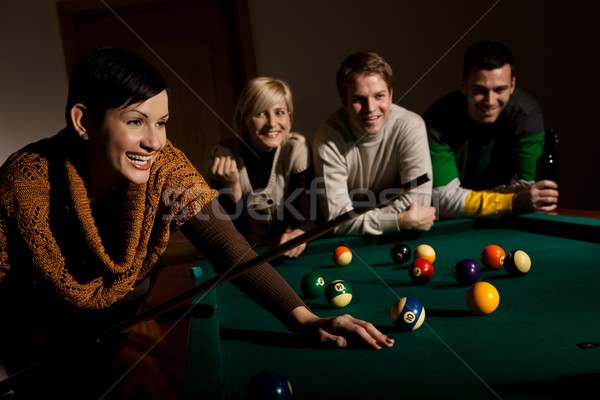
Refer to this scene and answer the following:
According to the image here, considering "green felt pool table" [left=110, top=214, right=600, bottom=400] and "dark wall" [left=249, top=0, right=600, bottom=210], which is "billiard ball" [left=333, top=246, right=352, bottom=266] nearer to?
"green felt pool table" [left=110, top=214, right=600, bottom=400]

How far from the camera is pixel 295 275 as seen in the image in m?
2.00

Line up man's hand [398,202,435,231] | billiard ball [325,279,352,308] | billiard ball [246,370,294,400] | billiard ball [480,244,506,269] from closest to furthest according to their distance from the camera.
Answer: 1. billiard ball [246,370,294,400]
2. billiard ball [325,279,352,308]
3. billiard ball [480,244,506,269]
4. man's hand [398,202,435,231]

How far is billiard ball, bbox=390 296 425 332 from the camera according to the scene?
127cm

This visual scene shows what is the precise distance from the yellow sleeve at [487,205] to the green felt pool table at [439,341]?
425mm

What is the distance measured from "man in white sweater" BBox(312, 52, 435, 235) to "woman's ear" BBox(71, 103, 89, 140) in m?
1.52

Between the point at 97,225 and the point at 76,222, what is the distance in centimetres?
12

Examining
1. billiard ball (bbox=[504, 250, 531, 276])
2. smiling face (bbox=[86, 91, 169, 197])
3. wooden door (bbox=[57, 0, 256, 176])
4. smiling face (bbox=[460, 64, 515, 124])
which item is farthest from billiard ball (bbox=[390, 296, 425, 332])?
wooden door (bbox=[57, 0, 256, 176])

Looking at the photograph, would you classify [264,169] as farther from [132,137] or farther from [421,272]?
[132,137]

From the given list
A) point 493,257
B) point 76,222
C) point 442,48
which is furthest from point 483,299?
point 442,48

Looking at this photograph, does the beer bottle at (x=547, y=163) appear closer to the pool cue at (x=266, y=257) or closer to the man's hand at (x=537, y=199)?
the man's hand at (x=537, y=199)

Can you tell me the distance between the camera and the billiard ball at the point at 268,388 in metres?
0.88

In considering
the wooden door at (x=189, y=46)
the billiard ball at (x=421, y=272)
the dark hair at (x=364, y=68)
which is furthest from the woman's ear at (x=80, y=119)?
the wooden door at (x=189, y=46)

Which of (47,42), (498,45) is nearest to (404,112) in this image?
(498,45)

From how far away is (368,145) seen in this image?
2.80 metres
